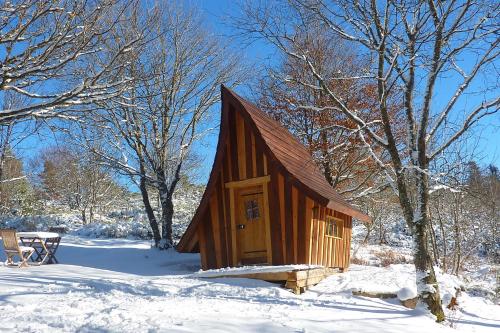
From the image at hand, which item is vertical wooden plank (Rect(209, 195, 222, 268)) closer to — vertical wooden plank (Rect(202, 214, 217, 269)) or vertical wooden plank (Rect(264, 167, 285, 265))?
vertical wooden plank (Rect(202, 214, 217, 269))

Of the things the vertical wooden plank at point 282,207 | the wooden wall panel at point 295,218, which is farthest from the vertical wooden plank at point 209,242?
the wooden wall panel at point 295,218

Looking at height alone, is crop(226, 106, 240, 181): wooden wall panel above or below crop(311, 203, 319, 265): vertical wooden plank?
above

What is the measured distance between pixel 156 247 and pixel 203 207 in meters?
5.87

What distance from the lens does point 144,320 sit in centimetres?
477

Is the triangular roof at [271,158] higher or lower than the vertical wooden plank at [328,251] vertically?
higher

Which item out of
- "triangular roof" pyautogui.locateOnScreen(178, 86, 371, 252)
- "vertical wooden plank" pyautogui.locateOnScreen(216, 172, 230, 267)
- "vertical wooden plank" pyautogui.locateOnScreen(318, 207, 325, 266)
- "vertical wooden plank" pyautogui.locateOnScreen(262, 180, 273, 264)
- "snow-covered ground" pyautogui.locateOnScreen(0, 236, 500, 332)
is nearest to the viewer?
"snow-covered ground" pyautogui.locateOnScreen(0, 236, 500, 332)

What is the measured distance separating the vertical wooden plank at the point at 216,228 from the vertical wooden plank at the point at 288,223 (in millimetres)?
1893

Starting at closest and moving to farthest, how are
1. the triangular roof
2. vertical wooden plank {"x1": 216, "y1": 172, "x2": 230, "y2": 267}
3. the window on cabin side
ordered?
1. the triangular roof
2. vertical wooden plank {"x1": 216, "y1": 172, "x2": 230, "y2": 267}
3. the window on cabin side

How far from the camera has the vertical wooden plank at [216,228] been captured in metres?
11.1

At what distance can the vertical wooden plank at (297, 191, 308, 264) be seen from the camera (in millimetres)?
9969

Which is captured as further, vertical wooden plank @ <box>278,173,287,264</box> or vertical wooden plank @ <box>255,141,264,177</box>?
vertical wooden plank @ <box>255,141,264,177</box>

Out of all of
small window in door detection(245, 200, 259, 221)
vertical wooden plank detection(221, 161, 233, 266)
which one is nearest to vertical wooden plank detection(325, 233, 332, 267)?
small window in door detection(245, 200, 259, 221)

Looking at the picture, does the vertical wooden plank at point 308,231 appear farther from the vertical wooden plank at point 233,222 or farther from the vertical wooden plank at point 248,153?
the vertical wooden plank at point 233,222

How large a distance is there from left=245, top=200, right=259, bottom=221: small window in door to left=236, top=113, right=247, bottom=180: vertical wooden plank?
26.7 inches
